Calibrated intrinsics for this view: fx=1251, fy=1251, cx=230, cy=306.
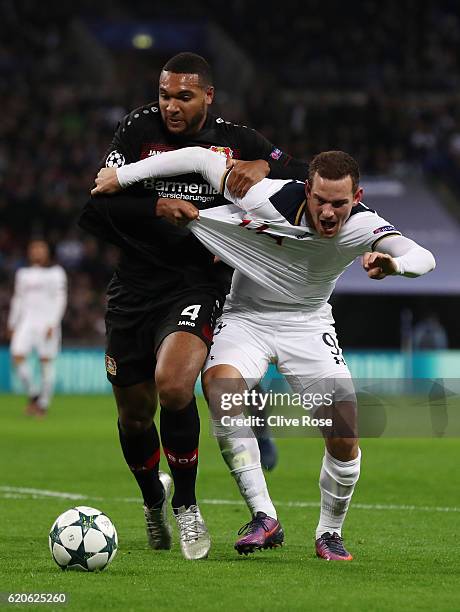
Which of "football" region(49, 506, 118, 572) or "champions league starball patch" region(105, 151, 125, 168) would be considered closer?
"football" region(49, 506, 118, 572)

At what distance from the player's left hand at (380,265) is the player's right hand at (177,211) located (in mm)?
1036

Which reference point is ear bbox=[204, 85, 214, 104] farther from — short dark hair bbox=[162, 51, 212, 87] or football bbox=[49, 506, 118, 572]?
football bbox=[49, 506, 118, 572]

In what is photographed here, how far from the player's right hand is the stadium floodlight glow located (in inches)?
1034

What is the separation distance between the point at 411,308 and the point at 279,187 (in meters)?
18.6

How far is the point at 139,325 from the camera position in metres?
6.12

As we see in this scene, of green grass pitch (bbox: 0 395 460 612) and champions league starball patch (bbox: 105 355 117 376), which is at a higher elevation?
champions league starball patch (bbox: 105 355 117 376)

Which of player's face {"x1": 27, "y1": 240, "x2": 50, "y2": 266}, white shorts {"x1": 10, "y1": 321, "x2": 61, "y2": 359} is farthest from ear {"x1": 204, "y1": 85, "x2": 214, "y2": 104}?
white shorts {"x1": 10, "y1": 321, "x2": 61, "y2": 359}

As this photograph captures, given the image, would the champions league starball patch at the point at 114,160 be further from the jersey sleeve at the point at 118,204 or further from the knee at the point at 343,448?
the knee at the point at 343,448

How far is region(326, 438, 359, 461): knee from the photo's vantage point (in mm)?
5746

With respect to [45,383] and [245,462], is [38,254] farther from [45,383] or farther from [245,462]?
[245,462]

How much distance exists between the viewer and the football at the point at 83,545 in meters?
5.34

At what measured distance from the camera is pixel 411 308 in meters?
24.1

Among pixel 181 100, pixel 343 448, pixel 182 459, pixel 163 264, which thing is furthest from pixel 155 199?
pixel 343 448

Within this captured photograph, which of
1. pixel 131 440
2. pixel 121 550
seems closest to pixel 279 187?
pixel 131 440
